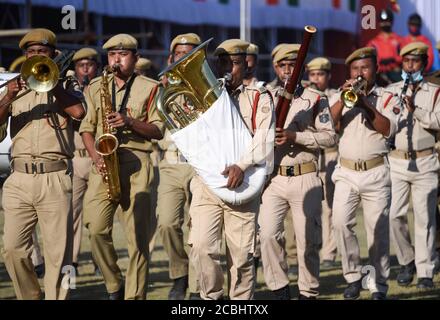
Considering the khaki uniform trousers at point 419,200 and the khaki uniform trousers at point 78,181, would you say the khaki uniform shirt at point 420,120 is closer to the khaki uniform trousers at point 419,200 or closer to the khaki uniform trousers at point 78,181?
the khaki uniform trousers at point 419,200

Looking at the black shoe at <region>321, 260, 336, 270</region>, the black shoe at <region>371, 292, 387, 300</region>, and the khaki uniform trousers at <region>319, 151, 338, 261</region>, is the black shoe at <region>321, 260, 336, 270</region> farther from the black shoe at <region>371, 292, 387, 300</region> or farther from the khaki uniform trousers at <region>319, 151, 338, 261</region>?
the black shoe at <region>371, 292, 387, 300</region>

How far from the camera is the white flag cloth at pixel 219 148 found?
32.4 feet

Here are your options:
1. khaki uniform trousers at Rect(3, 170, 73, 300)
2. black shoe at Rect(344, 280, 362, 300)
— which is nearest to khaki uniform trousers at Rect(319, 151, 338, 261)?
black shoe at Rect(344, 280, 362, 300)

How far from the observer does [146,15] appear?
28.7 metres

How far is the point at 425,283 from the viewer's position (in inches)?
510

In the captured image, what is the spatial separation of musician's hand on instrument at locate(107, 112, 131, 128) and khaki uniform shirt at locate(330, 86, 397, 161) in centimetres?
251

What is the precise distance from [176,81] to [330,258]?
555 centimetres

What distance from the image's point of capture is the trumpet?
11.5 meters

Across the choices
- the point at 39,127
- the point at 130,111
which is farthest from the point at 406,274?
the point at 39,127

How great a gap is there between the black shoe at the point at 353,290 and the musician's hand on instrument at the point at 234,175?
2781mm

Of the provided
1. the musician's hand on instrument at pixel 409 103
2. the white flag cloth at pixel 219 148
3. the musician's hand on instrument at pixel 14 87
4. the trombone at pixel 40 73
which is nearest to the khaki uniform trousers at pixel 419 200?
the musician's hand on instrument at pixel 409 103

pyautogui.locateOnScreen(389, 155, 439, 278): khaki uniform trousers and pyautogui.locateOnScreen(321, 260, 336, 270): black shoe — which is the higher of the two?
pyautogui.locateOnScreen(389, 155, 439, 278): khaki uniform trousers
